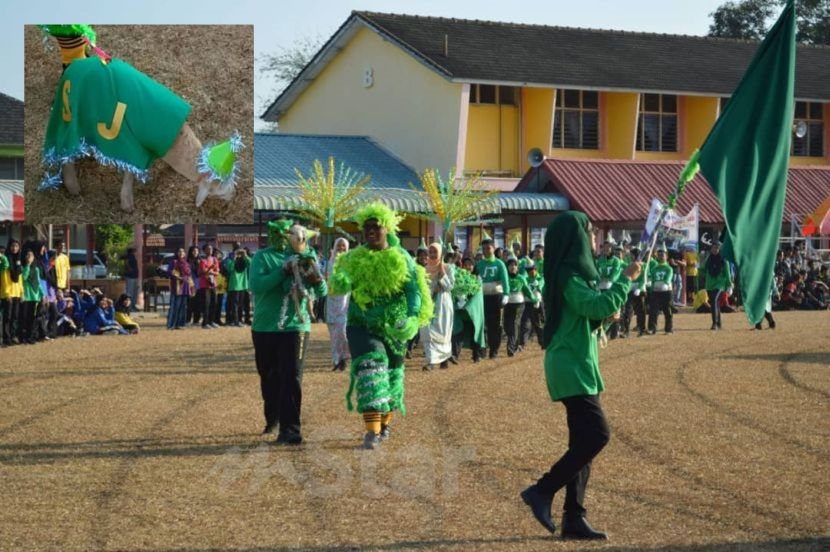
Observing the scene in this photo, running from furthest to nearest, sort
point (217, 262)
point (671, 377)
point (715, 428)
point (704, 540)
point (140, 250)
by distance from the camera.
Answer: point (140, 250)
point (217, 262)
point (671, 377)
point (715, 428)
point (704, 540)

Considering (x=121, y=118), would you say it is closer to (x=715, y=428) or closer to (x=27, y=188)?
(x=27, y=188)

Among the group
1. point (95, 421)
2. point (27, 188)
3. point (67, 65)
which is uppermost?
point (67, 65)

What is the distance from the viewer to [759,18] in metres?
74.1

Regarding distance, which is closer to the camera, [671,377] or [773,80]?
[773,80]

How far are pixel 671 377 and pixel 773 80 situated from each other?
10.1 meters

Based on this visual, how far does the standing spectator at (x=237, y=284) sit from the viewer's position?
29906 millimetres

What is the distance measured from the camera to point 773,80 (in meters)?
7.98

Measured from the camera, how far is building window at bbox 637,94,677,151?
4578cm

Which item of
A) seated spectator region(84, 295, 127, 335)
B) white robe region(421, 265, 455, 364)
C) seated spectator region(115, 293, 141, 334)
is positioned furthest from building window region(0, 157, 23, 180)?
white robe region(421, 265, 455, 364)

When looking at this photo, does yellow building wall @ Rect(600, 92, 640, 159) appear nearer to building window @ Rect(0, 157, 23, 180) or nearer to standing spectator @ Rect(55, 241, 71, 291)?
building window @ Rect(0, 157, 23, 180)

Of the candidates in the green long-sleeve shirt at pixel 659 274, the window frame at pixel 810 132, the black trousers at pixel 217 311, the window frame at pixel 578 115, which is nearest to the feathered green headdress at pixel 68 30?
the black trousers at pixel 217 311

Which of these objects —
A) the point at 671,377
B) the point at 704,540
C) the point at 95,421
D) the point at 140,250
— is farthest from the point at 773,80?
the point at 140,250

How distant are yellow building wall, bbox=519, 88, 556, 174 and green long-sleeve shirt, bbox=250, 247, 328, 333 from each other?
31640mm

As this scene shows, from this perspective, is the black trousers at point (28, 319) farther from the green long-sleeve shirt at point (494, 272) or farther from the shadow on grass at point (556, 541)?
the shadow on grass at point (556, 541)
